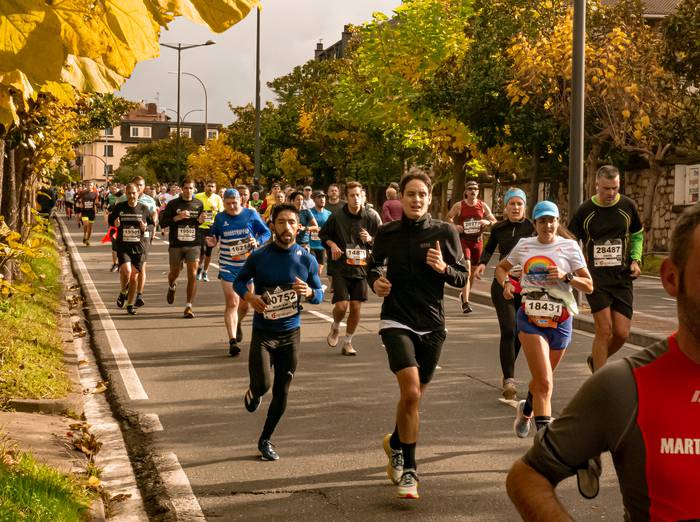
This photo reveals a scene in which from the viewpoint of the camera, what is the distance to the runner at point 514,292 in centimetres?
Answer: 922

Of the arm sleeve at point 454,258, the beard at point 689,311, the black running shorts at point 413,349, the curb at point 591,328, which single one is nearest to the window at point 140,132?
the curb at point 591,328

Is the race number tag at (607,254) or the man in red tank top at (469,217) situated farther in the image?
the man in red tank top at (469,217)

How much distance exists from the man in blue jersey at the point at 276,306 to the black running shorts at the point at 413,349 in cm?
111

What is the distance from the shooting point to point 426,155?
49.7 m

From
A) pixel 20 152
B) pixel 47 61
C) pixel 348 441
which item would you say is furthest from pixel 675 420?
pixel 20 152

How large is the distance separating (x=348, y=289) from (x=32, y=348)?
3.63 meters

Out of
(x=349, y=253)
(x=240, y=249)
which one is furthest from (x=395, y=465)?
(x=240, y=249)

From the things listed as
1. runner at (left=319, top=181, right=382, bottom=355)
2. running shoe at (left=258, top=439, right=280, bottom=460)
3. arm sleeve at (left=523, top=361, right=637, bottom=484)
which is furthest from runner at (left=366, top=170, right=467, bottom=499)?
runner at (left=319, top=181, right=382, bottom=355)

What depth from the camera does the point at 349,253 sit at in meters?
12.3

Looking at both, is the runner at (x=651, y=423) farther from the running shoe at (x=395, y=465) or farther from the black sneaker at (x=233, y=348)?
the black sneaker at (x=233, y=348)

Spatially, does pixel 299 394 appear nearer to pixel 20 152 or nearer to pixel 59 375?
pixel 59 375

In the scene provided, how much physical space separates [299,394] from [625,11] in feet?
74.6

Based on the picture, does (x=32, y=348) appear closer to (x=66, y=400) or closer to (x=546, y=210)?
(x=66, y=400)

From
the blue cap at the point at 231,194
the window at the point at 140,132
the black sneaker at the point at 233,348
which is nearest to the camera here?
the black sneaker at the point at 233,348
